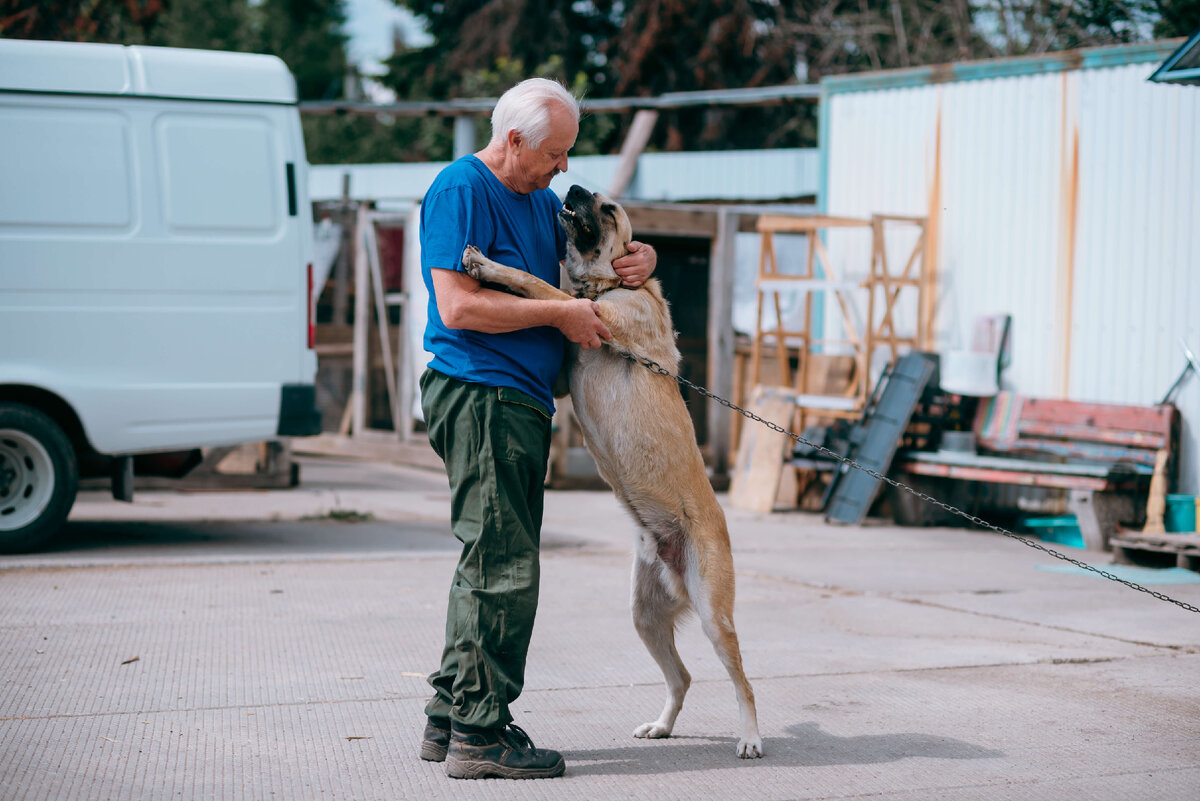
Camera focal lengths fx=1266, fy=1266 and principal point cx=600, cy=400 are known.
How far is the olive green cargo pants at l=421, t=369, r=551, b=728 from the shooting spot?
3.49 metres

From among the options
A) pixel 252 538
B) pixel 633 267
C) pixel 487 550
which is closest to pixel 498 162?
pixel 633 267

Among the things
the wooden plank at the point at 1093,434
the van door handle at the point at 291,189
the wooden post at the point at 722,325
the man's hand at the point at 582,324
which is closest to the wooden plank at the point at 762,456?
the wooden post at the point at 722,325

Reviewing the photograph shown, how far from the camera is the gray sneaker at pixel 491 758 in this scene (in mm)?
3504

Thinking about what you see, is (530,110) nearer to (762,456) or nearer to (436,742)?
(436,742)

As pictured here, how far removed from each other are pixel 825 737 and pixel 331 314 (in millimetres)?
10257

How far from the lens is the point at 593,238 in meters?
3.85

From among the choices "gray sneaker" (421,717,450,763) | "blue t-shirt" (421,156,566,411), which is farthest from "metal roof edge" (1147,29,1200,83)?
"gray sneaker" (421,717,450,763)

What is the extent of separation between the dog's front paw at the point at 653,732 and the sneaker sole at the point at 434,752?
2.18 ft

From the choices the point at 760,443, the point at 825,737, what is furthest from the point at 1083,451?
the point at 825,737

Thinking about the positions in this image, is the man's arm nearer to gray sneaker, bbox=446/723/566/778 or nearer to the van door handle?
gray sneaker, bbox=446/723/566/778

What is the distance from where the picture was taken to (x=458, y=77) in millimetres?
25938

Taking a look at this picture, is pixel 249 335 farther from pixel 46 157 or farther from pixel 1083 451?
pixel 1083 451

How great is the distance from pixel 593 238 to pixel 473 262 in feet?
1.78

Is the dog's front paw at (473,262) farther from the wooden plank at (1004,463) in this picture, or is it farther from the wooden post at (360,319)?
the wooden post at (360,319)
